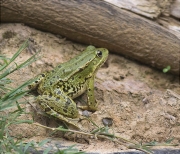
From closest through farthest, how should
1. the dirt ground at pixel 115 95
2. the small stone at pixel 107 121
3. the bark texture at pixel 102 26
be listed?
1. the dirt ground at pixel 115 95
2. the small stone at pixel 107 121
3. the bark texture at pixel 102 26

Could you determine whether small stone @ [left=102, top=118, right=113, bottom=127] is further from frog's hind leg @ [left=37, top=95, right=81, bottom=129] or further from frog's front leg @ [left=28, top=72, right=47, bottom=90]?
frog's front leg @ [left=28, top=72, right=47, bottom=90]

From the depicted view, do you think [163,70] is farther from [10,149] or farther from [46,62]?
[10,149]

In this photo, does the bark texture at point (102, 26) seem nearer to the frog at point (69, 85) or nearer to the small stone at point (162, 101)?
the frog at point (69, 85)

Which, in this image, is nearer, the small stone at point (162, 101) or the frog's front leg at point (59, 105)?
the frog's front leg at point (59, 105)

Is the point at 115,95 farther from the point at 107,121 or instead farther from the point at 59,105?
the point at 59,105

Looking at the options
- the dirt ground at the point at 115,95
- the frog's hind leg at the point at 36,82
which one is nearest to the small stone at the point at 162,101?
the dirt ground at the point at 115,95

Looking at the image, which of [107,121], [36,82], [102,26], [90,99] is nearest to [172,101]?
[107,121]

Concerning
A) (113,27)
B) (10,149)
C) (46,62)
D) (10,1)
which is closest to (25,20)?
(10,1)
